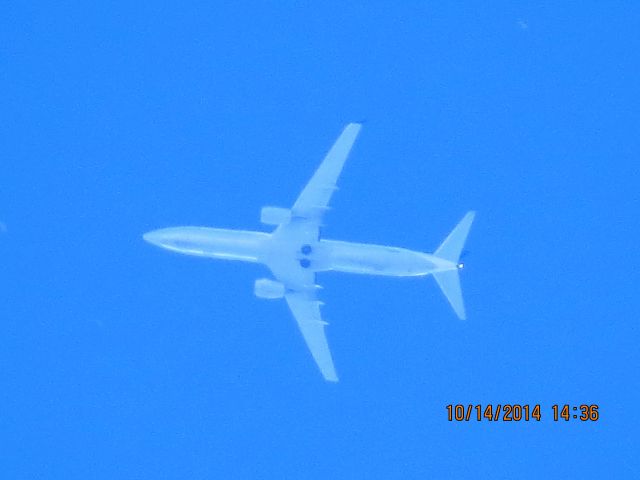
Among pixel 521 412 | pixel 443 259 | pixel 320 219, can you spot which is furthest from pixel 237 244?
pixel 521 412

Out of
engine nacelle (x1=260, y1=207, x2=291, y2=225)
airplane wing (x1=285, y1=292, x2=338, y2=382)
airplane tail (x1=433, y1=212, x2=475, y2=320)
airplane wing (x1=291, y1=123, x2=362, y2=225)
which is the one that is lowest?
airplane wing (x1=285, y1=292, x2=338, y2=382)

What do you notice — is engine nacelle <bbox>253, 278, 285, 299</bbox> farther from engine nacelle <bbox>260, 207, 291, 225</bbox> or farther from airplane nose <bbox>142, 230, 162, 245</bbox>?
airplane nose <bbox>142, 230, 162, 245</bbox>

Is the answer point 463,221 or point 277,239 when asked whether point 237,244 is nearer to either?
point 277,239

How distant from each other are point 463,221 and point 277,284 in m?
4.39

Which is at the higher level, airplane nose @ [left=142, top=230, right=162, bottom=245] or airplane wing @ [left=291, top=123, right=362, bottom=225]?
airplane wing @ [left=291, top=123, right=362, bottom=225]

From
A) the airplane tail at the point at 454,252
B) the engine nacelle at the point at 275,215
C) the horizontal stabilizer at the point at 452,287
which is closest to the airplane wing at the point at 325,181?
the engine nacelle at the point at 275,215

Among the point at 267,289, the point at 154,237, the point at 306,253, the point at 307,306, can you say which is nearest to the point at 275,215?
the point at 306,253

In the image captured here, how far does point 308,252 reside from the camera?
570 inches

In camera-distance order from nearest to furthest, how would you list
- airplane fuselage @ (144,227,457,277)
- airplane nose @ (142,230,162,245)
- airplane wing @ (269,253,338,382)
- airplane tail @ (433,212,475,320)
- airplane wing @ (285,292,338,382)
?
airplane fuselage @ (144,227,457,277), airplane tail @ (433,212,475,320), airplane wing @ (269,253,338,382), airplane nose @ (142,230,162,245), airplane wing @ (285,292,338,382)

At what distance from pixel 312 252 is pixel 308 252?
0.31ft

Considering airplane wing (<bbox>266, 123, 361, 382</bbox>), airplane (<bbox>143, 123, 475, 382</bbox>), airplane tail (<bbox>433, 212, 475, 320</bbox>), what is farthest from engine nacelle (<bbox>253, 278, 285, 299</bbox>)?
airplane tail (<bbox>433, 212, 475, 320</bbox>)

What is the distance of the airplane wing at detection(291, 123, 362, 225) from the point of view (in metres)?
13.9

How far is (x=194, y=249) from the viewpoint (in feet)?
48.4

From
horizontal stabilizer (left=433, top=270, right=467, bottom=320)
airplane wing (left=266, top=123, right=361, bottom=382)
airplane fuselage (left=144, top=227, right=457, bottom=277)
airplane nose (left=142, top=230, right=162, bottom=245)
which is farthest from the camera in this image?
A: airplane nose (left=142, top=230, right=162, bottom=245)
